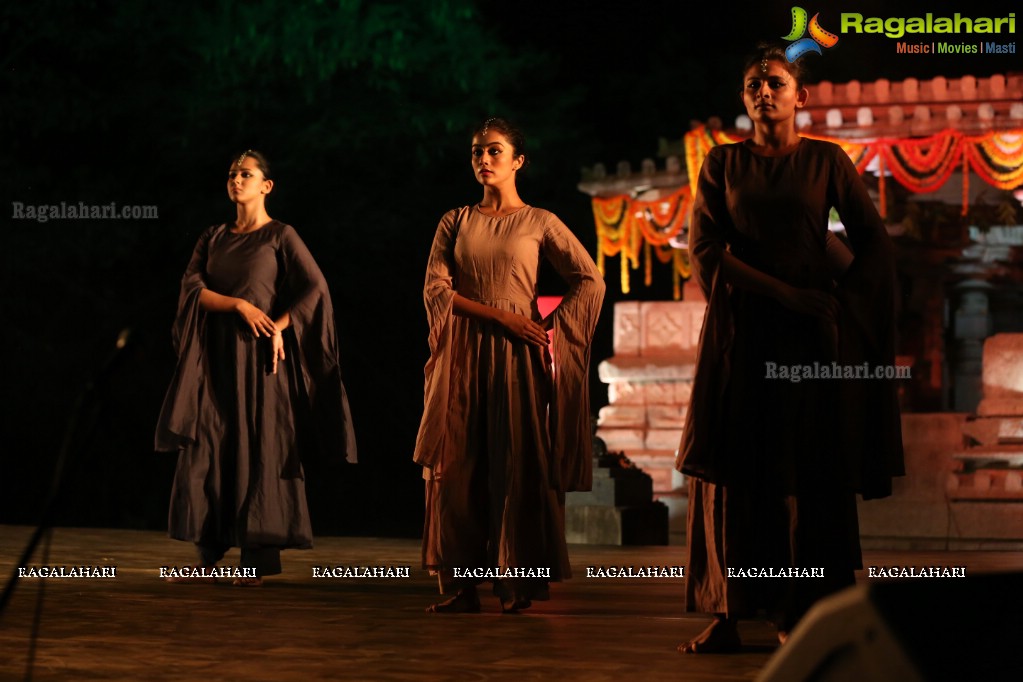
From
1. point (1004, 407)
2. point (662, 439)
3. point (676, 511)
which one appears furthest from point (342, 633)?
point (662, 439)

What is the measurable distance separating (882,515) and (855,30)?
398cm

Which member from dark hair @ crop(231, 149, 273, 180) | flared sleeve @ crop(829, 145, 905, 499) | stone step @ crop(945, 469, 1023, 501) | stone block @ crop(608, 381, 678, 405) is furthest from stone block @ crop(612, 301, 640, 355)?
flared sleeve @ crop(829, 145, 905, 499)

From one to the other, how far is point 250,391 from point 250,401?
40 mm

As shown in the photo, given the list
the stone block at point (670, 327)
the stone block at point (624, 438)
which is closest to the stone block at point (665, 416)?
the stone block at point (624, 438)

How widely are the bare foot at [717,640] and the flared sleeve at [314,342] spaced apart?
2.57m

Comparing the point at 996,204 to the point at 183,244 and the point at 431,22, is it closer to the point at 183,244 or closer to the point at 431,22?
the point at 431,22

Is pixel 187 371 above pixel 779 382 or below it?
above

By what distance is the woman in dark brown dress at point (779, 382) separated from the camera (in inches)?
168

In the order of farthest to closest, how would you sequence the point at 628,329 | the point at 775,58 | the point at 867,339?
1. the point at 628,329
2. the point at 775,58
3. the point at 867,339

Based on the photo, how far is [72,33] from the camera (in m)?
14.0

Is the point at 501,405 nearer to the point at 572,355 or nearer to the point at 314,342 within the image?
the point at 572,355

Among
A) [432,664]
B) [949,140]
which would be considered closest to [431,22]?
[949,140]

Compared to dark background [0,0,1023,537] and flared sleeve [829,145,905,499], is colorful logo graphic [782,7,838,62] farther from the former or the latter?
flared sleeve [829,145,905,499]

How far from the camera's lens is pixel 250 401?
255 inches
